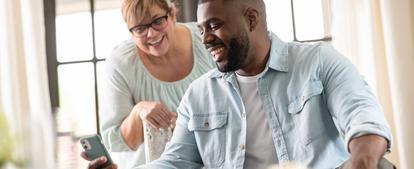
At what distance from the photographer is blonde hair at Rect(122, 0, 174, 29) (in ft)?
5.25

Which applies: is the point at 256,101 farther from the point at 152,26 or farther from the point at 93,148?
the point at 152,26

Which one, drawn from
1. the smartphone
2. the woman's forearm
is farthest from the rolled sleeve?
the woman's forearm

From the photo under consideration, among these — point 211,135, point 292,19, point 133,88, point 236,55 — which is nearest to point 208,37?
point 236,55

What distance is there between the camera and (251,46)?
50.3 inches

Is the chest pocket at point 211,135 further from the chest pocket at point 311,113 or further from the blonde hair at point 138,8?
the blonde hair at point 138,8

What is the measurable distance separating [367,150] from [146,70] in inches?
33.1

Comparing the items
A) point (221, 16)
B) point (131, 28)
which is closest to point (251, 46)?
point (221, 16)

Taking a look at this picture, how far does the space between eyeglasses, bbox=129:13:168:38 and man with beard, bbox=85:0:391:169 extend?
0.33 metres

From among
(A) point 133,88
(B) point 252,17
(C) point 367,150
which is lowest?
(C) point 367,150

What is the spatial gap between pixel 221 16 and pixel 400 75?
2.22 ft

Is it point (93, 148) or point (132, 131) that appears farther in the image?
point (132, 131)

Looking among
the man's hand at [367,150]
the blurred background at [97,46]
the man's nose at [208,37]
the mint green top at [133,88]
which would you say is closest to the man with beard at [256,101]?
the man's nose at [208,37]

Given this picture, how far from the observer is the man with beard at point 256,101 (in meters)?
1.19

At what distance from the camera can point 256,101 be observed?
1271 mm
